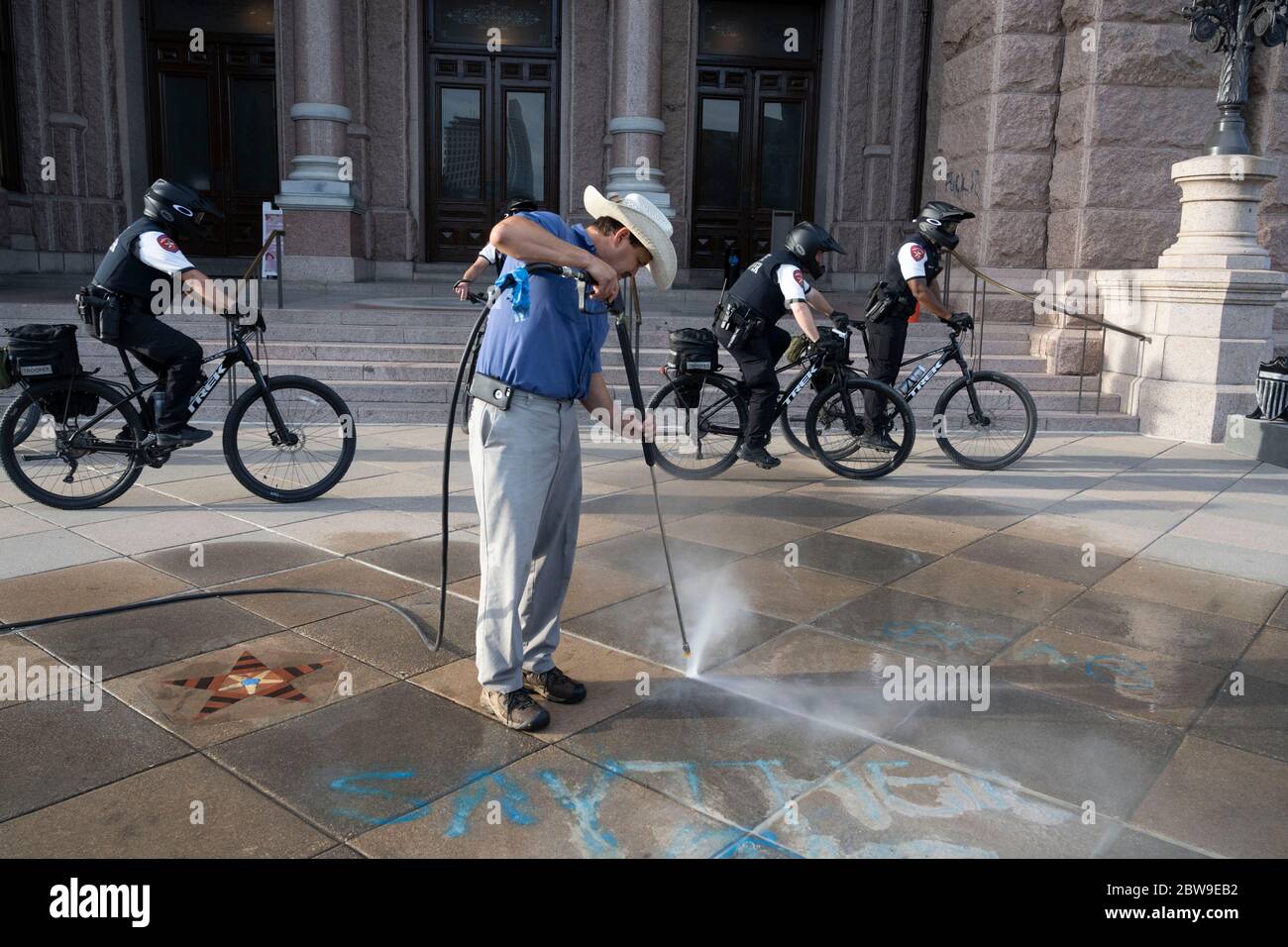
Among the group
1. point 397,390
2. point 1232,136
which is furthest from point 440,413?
point 1232,136

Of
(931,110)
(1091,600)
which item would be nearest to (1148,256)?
(931,110)

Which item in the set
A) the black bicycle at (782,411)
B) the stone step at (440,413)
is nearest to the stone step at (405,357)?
the stone step at (440,413)

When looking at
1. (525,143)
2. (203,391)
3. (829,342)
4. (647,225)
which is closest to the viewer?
(647,225)

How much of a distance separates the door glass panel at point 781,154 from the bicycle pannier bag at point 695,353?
1129cm

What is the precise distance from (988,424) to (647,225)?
19.5 feet

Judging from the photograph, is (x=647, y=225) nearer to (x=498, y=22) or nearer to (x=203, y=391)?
(x=203, y=391)

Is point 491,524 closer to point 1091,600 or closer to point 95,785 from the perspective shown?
point 95,785

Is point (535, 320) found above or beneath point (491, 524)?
above

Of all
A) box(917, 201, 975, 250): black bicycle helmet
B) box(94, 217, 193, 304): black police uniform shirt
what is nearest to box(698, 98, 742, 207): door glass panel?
box(917, 201, 975, 250): black bicycle helmet

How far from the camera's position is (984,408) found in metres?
9.70

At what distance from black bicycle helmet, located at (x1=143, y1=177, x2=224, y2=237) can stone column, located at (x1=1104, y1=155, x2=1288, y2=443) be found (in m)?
9.33

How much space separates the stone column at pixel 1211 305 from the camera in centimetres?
1071

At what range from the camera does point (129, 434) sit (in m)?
7.06
